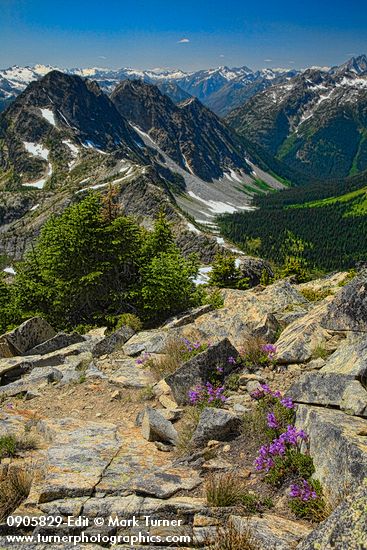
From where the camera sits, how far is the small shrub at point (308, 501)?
20.4 ft

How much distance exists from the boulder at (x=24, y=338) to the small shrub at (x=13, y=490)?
1358 cm

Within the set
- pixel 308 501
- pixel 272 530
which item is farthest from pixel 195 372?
pixel 272 530

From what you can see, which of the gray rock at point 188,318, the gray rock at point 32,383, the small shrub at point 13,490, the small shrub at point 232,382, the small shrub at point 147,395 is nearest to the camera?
the small shrub at point 13,490

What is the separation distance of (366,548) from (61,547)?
4.05 meters

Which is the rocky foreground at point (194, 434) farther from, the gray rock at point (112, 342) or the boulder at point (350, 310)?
the gray rock at point (112, 342)

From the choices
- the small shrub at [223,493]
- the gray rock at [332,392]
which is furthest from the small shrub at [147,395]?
the small shrub at [223,493]

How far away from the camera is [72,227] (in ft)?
87.0

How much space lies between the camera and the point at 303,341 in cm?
1159

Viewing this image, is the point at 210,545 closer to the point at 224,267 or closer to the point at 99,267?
the point at 99,267

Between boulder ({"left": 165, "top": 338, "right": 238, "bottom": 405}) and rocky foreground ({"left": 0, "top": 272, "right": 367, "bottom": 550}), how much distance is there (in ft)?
0.10

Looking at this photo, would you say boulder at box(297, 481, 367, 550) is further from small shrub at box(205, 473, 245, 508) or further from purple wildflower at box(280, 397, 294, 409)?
purple wildflower at box(280, 397, 294, 409)

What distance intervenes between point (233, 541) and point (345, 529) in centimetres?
147

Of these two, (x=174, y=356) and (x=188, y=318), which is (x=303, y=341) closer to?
(x=174, y=356)

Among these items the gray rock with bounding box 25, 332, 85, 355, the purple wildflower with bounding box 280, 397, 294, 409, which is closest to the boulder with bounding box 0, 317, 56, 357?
the gray rock with bounding box 25, 332, 85, 355
